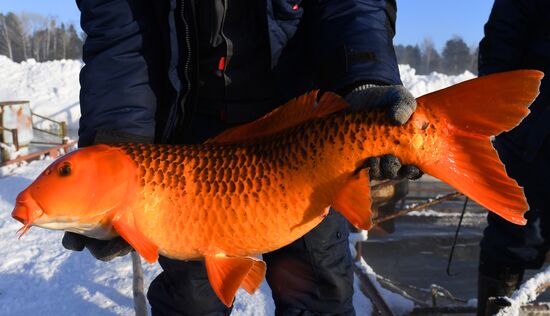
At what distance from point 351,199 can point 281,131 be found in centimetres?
31

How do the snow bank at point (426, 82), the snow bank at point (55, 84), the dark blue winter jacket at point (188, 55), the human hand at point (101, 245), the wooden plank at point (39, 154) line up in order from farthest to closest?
the snow bank at point (55, 84) → the snow bank at point (426, 82) → the wooden plank at point (39, 154) → the dark blue winter jacket at point (188, 55) → the human hand at point (101, 245)

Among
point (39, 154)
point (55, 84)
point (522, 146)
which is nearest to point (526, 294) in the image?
point (522, 146)

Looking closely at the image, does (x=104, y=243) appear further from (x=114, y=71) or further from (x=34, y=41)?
(x=34, y=41)

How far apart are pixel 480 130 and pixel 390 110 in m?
0.26

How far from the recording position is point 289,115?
5.03 ft

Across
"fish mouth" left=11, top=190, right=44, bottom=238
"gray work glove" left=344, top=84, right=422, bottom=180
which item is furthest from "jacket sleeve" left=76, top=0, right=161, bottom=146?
"gray work glove" left=344, top=84, right=422, bottom=180

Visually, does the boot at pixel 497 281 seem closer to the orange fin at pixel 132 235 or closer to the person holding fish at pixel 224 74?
the person holding fish at pixel 224 74

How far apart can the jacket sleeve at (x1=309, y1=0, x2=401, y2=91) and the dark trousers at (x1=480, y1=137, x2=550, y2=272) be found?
4.85 feet

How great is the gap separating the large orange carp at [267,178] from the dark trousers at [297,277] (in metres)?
0.46

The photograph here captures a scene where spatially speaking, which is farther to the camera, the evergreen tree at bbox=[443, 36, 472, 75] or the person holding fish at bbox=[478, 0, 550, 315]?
the evergreen tree at bbox=[443, 36, 472, 75]

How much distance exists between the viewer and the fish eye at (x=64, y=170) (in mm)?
1359

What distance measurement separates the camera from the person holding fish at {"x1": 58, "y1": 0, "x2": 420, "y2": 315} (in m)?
1.76

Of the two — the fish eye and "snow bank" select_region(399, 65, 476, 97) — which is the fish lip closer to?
the fish eye

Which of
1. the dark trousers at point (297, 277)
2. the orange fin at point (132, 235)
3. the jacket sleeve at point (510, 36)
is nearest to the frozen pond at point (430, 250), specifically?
the jacket sleeve at point (510, 36)
